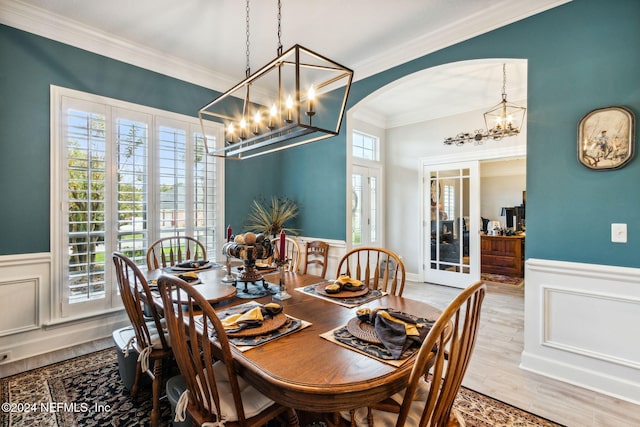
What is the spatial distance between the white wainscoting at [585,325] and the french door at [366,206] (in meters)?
2.96

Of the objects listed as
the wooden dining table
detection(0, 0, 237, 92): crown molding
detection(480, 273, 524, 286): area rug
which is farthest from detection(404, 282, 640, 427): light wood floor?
detection(0, 0, 237, 92): crown molding

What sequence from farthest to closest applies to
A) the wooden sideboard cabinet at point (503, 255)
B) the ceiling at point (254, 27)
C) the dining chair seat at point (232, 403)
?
1. the wooden sideboard cabinet at point (503, 255)
2. the ceiling at point (254, 27)
3. the dining chair seat at point (232, 403)

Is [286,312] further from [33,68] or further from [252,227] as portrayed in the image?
[33,68]

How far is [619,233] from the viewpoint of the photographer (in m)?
2.04

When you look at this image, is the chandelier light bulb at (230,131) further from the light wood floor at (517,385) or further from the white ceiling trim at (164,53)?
the light wood floor at (517,385)

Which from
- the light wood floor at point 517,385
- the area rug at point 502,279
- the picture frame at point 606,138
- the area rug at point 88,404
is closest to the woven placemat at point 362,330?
the area rug at point 88,404

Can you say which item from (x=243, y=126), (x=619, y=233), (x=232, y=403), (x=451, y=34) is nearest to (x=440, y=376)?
(x=232, y=403)

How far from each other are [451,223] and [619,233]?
9.56 ft

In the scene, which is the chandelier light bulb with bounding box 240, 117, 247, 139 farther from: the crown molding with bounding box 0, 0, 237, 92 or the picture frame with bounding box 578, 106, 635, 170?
the picture frame with bounding box 578, 106, 635, 170

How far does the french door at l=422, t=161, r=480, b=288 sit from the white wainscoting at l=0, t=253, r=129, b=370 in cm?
489

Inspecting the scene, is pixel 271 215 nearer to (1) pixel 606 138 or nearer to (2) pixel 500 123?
(2) pixel 500 123

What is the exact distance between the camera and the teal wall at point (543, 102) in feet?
6.73

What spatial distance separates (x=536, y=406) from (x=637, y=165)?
174 centimetres

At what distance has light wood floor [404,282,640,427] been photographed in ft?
6.09
